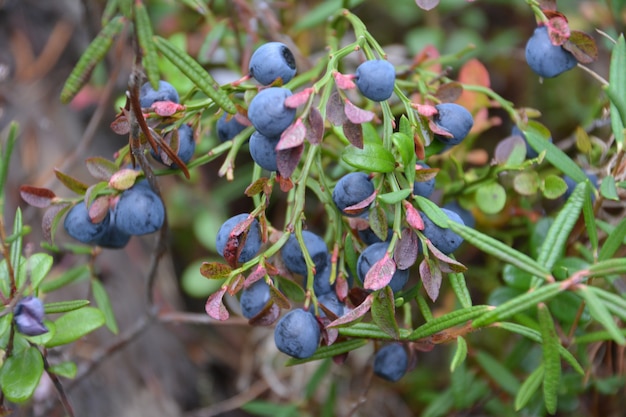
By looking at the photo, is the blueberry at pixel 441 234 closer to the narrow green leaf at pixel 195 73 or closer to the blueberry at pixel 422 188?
the blueberry at pixel 422 188

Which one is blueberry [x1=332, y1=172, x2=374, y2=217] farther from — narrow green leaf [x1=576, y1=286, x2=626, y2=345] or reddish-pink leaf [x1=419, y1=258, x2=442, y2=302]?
Result: narrow green leaf [x1=576, y1=286, x2=626, y2=345]

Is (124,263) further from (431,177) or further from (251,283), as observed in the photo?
(431,177)

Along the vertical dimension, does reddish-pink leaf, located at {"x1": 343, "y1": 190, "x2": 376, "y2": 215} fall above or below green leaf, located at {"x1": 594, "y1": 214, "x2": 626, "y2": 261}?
above

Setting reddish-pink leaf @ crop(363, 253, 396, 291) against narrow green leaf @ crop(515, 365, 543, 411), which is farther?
narrow green leaf @ crop(515, 365, 543, 411)

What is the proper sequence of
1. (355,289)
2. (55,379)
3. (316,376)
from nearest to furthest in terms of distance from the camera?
(355,289) < (55,379) < (316,376)

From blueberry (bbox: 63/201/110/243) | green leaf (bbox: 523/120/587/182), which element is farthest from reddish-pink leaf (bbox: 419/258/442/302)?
blueberry (bbox: 63/201/110/243)

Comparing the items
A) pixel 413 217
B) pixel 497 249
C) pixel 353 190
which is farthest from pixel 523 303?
pixel 353 190

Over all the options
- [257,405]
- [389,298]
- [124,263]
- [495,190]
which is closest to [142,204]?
[389,298]

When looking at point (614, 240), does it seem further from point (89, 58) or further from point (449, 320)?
point (89, 58)
